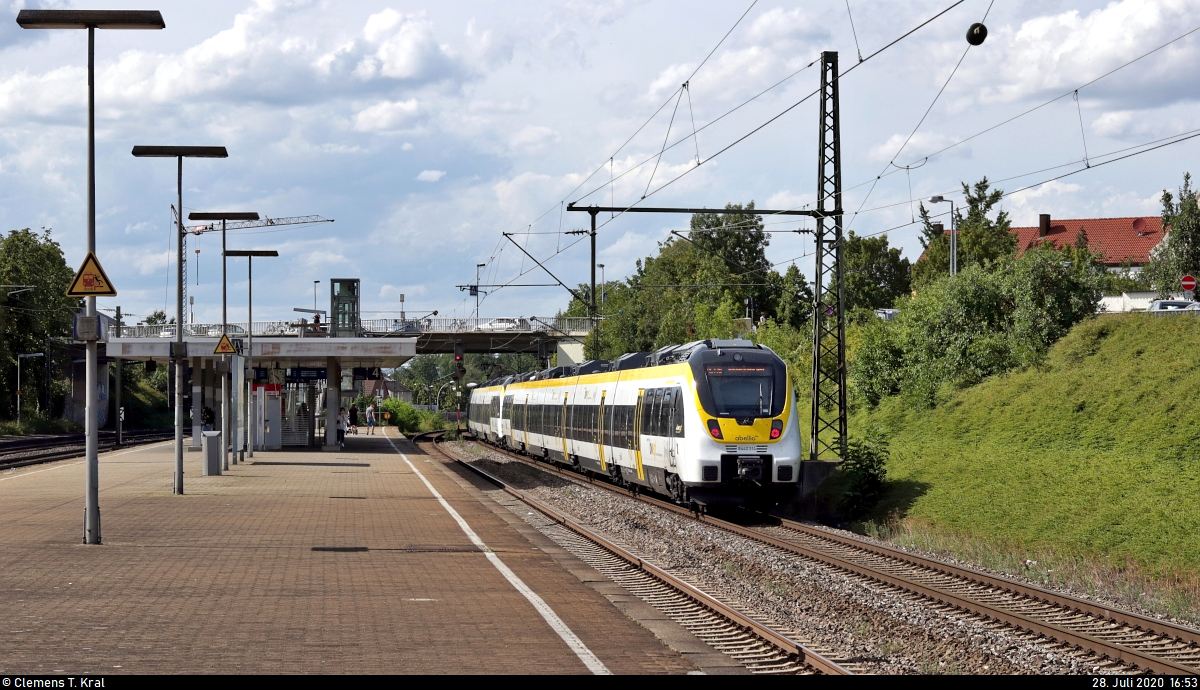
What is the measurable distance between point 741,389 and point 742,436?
0.89 m

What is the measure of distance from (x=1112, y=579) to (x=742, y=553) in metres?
4.71

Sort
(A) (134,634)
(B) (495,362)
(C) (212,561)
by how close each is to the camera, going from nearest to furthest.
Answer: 1. (A) (134,634)
2. (C) (212,561)
3. (B) (495,362)

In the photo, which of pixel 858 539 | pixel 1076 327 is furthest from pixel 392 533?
pixel 1076 327

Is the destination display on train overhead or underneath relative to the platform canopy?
underneath

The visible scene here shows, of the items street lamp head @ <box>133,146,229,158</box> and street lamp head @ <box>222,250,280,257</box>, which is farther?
street lamp head @ <box>222,250,280,257</box>

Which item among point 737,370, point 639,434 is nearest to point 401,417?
point 639,434

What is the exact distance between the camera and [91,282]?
606 inches

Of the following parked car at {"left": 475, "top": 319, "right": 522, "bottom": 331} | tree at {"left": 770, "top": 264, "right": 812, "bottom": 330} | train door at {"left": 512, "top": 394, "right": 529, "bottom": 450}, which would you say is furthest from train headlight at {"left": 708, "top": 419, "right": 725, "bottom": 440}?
parked car at {"left": 475, "top": 319, "right": 522, "bottom": 331}

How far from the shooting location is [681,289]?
78.4 meters

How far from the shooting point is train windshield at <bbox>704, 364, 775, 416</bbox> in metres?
21.5

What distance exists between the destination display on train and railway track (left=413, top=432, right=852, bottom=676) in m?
4.67

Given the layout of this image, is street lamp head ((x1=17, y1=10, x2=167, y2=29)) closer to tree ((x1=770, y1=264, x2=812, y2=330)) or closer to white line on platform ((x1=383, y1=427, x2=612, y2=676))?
white line on platform ((x1=383, y1=427, x2=612, y2=676))

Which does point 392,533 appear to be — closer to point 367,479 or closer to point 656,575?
point 656,575

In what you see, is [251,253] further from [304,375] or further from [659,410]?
[659,410]
